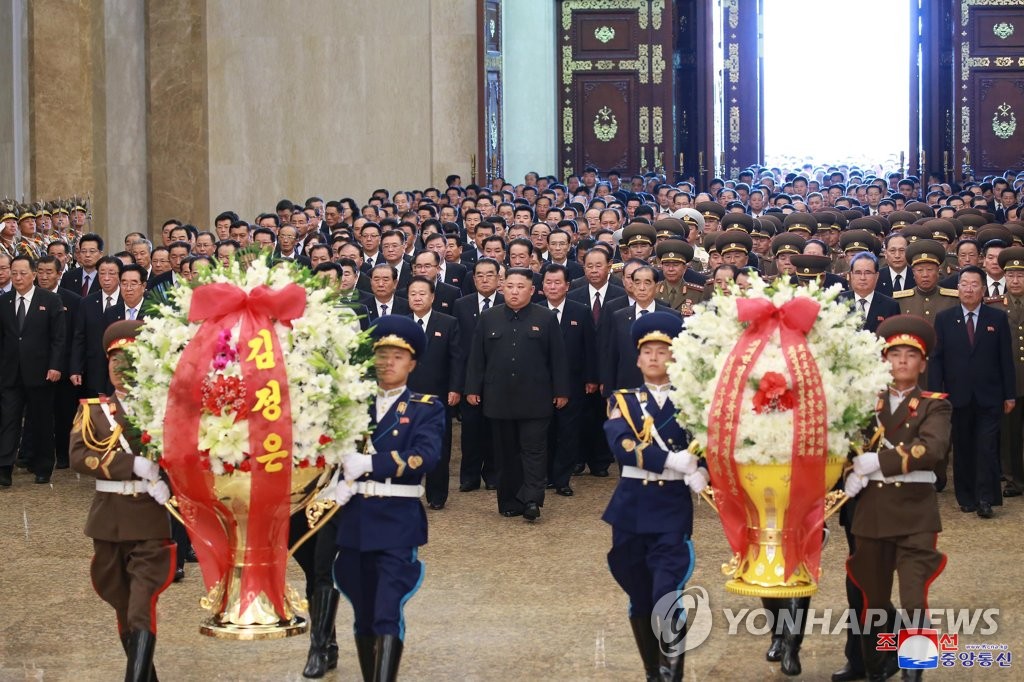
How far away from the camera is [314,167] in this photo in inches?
997

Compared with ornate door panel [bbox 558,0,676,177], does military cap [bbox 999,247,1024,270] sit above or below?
below

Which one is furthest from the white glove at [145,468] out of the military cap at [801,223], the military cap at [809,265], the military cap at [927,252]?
the military cap at [801,223]

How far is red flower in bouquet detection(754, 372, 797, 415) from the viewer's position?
670 cm

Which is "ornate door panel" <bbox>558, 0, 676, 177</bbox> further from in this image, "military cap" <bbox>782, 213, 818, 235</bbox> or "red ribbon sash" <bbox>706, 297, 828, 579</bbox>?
"red ribbon sash" <bbox>706, 297, 828, 579</bbox>

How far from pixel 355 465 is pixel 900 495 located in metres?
2.41

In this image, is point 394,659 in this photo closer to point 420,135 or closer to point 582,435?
point 582,435

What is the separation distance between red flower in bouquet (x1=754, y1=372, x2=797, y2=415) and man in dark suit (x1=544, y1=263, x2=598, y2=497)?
19.9 feet

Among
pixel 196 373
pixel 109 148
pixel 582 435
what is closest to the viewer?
pixel 196 373

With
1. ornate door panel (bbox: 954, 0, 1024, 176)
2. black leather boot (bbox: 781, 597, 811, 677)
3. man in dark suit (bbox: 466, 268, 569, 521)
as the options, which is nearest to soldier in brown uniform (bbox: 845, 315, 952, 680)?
black leather boot (bbox: 781, 597, 811, 677)

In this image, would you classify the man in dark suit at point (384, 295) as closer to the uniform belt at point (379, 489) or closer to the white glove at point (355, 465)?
the uniform belt at point (379, 489)

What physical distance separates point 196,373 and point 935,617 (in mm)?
4380

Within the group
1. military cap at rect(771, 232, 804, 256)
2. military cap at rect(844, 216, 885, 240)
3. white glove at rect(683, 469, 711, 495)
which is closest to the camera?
white glove at rect(683, 469, 711, 495)

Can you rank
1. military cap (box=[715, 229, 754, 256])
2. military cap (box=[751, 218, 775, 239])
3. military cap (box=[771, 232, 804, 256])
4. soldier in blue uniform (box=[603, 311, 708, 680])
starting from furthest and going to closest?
military cap (box=[751, 218, 775, 239]) → military cap (box=[715, 229, 754, 256]) → military cap (box=[771, 232, 804, 256]) → soldier in blue uniform (box=[603, 311, 708, 680])

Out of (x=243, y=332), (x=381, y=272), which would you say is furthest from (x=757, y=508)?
(x=381, y=272)
